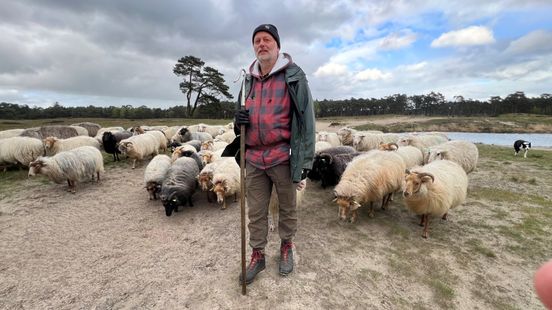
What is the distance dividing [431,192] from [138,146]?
1137 cm

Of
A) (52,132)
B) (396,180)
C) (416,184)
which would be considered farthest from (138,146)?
(416,184)

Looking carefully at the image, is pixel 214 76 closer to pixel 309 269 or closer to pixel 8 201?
pixel 8 201

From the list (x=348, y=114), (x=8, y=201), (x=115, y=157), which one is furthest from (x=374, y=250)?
(x=348, y=114)

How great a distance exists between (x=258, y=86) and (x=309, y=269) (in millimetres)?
3211

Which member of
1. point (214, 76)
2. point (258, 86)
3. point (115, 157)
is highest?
point (214, 76)

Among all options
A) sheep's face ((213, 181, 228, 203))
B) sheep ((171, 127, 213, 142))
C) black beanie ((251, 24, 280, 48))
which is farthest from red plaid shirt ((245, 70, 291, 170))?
sheep ((171, 127, 213, 142))

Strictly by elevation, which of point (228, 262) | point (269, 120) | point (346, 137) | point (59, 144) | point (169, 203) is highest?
point (269, 120)

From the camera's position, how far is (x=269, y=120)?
3855mm

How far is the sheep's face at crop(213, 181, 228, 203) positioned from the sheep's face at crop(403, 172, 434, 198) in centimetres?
439

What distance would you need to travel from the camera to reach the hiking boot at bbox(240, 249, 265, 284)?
432cm

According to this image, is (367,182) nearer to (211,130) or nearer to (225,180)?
(225,180)

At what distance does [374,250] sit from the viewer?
5.45 meters

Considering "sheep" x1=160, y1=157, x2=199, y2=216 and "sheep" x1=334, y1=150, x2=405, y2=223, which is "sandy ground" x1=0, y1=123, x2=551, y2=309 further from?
"sheep" x1=334, y1=150, x2=405, y2=223

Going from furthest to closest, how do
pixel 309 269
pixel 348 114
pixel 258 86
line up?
pixel 348 114
pixel 309 269
pixel 258 86
